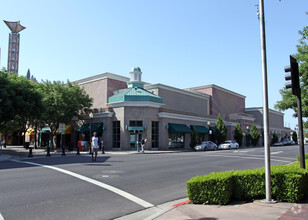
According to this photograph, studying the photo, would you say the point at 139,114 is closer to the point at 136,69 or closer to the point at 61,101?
the point at 136,69

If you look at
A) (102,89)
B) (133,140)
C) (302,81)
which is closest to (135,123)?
(133,140)

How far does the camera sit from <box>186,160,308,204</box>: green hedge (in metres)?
6.75

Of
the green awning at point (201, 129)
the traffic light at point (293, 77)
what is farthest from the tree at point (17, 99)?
the green awning at point (201, 129)

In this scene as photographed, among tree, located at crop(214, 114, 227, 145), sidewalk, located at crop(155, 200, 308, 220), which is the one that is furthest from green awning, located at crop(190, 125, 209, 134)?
sidewalk, located at crop(155, 200, 308, 220)

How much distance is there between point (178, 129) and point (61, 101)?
16533mm

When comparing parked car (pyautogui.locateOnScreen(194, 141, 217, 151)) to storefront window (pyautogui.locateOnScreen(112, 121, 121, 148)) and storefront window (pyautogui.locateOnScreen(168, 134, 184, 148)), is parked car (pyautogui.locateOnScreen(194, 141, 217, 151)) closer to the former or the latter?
storefront window (pyautogui.locateOnScreen(168, 134, 184, 148))

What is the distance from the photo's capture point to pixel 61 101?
3372cm

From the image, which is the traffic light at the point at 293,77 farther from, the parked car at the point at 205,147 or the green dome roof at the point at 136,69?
the green dome roof at the point at 136,69

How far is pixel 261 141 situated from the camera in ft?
221

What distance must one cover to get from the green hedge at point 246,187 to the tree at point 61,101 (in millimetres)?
29608

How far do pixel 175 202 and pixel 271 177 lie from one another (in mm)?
2736

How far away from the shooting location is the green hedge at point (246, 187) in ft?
22.2

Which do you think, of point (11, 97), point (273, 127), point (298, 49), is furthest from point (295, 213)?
point (273, 127)

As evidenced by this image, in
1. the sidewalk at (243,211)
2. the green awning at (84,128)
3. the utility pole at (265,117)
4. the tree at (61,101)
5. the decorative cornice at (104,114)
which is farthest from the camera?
the green awning at (84,128)
